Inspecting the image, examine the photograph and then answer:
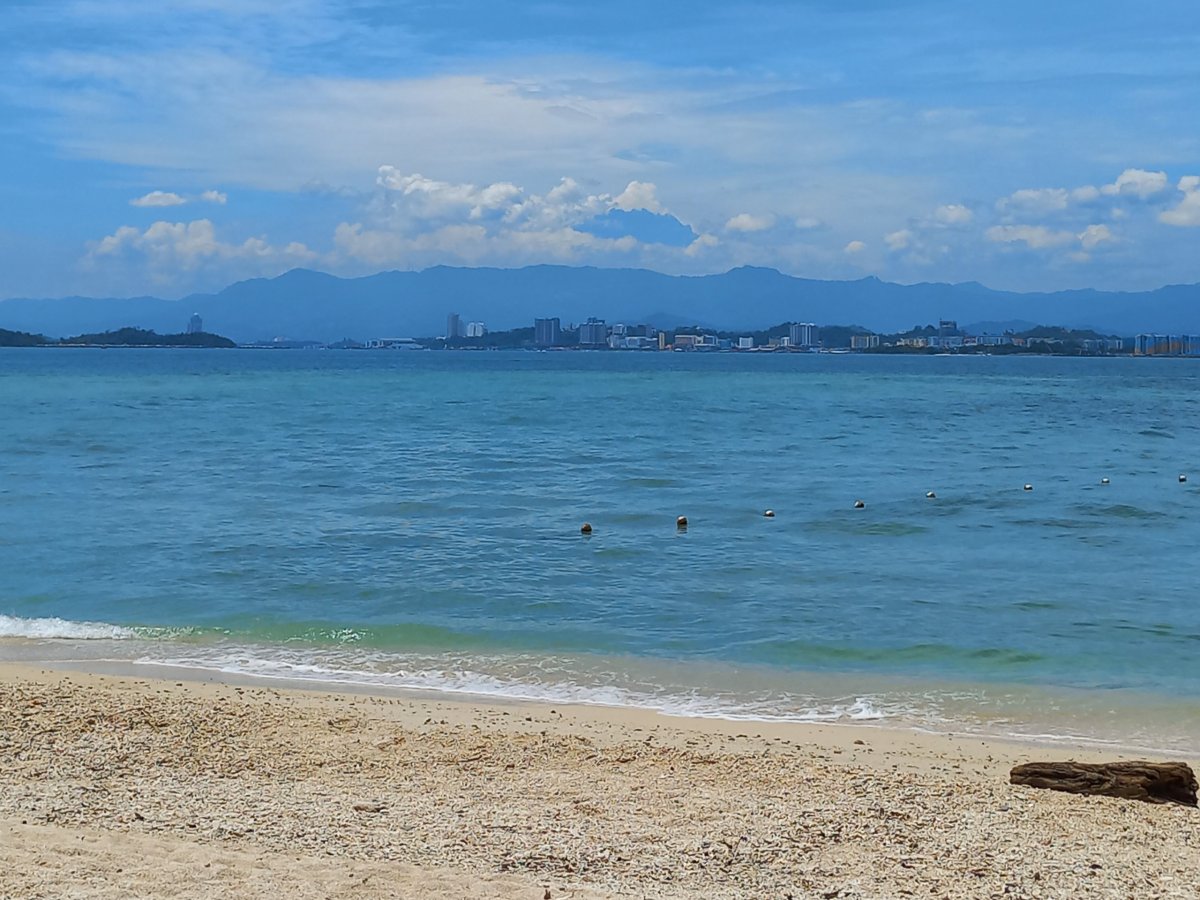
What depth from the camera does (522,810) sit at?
841 cm

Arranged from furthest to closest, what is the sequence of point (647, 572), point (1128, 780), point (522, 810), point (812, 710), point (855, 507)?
point (855, 507)
point (647, 572)
point (812, 710)
point (1128, 780)
point (522, 810)

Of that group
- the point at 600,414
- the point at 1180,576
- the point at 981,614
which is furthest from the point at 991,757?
the point at 600,414

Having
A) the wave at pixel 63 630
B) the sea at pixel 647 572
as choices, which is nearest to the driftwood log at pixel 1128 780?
the sea at pixel 647 572

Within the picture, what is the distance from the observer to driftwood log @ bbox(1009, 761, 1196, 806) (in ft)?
29.2

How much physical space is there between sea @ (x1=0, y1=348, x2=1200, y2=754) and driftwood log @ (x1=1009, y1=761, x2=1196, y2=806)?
218 centimetres

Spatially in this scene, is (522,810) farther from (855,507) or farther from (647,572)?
(855,507)

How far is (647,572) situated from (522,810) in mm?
10988

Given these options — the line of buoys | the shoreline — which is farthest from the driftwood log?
the line of buoys

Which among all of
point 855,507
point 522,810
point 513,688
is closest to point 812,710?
point 513,688

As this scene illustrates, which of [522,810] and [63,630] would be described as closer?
[522,810]

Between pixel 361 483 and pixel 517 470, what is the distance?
16.5ft

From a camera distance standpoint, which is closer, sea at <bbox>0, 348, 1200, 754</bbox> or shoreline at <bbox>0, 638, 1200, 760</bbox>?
shoreline at <bbox>0, 638, 1200, 760</bbox>

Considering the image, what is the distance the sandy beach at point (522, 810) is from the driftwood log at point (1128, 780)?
0.15 metres

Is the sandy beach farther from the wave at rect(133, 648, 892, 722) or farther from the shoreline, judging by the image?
the wave at rect(133, 648, 892, 722)
